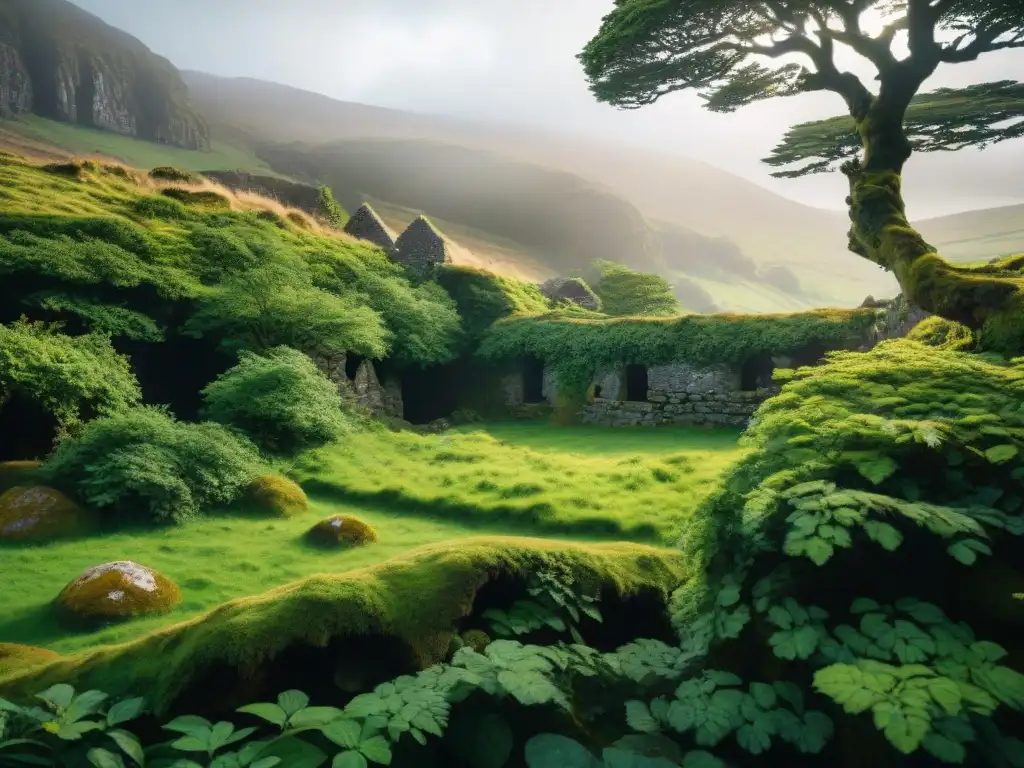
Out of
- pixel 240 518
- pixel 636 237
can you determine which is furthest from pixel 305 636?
pixel 636 237

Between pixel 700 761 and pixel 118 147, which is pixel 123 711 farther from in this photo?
pixel 118 147

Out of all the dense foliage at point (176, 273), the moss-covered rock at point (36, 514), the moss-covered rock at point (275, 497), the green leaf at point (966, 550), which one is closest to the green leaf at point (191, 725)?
the green leaf at point (966, 550)

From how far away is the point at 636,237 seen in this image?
330 feet

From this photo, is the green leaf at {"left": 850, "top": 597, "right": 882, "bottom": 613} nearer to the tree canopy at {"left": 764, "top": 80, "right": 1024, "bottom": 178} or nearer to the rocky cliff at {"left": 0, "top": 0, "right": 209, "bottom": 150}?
the tree canopy at {"left": 764, "top": 80, "right": 1024, "bottom": 178}

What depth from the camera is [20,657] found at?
452cm

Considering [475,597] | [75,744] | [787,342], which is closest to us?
[75,744]

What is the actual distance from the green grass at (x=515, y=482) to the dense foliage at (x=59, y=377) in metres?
4.00

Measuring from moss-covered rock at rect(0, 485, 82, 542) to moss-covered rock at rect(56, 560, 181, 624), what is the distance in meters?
2.83

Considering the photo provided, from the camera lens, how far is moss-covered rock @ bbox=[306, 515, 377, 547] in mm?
8797

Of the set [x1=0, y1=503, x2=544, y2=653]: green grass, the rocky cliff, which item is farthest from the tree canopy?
the rocky cliff

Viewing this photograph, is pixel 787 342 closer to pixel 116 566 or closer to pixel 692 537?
pixel 692 537

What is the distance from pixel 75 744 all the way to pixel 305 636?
1.11 meters

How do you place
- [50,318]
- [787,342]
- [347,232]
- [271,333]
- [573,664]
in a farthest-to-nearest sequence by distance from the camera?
[347,232] → [787,342] → [271,333] → [50,318] → [573,664]

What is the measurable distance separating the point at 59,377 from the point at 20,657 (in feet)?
27.6
